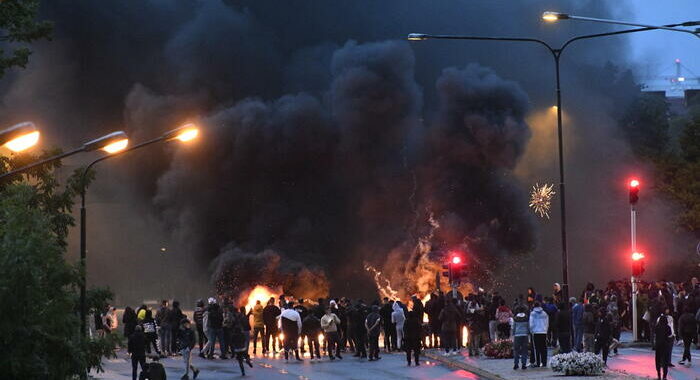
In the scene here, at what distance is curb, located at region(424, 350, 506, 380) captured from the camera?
25.8 meters

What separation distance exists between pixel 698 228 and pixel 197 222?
2511 centimetres

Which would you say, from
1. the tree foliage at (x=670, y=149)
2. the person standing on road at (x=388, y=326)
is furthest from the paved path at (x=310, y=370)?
the tree foliage at (x=670, y=149)

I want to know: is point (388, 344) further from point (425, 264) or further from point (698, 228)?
point (698, 228)

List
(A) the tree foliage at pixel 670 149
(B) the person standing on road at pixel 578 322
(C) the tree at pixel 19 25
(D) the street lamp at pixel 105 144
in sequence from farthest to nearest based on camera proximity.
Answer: (A) the tree foliage at pixel 670 149 → (B) the person standing on road at pixel 578 322 → (C) the tree at pixel 19 25 → (D) the street lamp at pixel 105 144

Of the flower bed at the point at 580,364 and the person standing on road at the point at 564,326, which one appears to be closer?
the flower bed at the point at 580,364

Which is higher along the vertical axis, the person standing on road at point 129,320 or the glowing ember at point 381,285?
the glowing ember at point 381,285

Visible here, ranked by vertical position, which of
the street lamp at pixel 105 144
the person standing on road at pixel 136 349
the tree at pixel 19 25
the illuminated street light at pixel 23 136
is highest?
the tree at pixel 19 25

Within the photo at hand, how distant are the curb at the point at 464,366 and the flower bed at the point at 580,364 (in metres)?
1.41

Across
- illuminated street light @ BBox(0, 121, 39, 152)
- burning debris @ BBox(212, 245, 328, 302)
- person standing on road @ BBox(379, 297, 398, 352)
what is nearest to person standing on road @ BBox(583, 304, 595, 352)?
person standing on road @ BBox(379, 297, 398, 352)

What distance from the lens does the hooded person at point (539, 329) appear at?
87.7ft

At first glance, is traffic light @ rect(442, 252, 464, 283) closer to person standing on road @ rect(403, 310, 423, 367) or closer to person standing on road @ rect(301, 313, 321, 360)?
person standing on road @ rect(301, 313, 321, 360)

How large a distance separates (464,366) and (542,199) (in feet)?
122

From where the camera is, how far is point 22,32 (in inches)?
1043

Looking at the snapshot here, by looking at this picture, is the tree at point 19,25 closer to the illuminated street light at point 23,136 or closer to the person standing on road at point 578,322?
the illuminated street light at point 23,136
